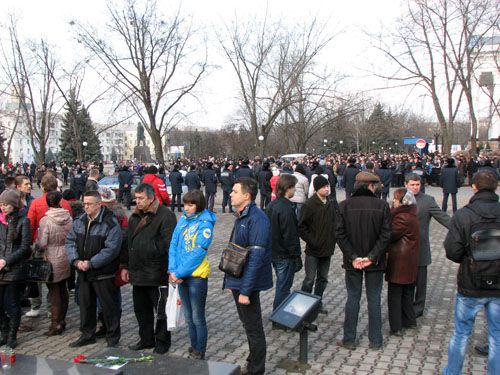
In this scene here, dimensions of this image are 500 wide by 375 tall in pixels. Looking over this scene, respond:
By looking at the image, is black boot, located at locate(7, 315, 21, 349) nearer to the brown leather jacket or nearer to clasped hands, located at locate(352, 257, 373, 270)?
clasped hands, located at locate(352, 257, 373, 270)

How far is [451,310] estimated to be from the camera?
22.9 feet

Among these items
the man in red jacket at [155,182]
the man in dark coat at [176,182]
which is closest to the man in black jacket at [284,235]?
the man in red jacket at [155,182]

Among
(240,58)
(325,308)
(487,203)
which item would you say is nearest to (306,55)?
(240,58)

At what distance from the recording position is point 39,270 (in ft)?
20.1

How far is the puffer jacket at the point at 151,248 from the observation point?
17.7 feet

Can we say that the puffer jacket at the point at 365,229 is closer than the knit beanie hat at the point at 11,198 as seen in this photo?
Yes

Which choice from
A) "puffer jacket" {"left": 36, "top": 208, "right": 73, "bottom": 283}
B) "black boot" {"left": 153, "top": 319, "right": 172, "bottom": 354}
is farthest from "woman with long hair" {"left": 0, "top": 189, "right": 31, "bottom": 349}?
"black boot" {"left": 153, "top": 319, "right": 172, "bottom": 354}

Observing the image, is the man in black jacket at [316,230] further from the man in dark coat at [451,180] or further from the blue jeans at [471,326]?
the man in dark coat at [451,180]

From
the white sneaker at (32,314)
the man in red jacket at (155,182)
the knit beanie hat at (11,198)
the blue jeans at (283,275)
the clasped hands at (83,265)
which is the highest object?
the knit beanie hat at (11,198)

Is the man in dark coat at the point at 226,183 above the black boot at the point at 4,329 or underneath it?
above

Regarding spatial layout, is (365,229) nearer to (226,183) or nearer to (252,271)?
(252,271)

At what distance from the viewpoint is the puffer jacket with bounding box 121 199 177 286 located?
540cm

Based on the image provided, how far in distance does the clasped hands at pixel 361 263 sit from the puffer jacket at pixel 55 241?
11.2 ft

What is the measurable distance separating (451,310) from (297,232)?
2.54m
